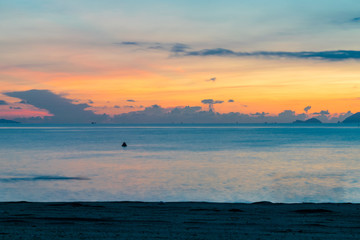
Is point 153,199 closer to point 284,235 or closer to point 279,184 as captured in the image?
point 279,184

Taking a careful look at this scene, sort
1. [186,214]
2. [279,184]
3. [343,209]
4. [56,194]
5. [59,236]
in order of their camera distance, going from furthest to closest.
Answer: [279,184], [56,194], [343,209], [186,214], [59,236]

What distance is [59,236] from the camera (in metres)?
11.3

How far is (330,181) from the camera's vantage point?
36031mm

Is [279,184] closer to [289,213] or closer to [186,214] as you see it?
[289,213]

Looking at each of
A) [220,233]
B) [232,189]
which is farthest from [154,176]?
[220,233]

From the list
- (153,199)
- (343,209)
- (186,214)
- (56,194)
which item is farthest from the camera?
(56,194)

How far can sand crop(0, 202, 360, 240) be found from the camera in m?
11.7

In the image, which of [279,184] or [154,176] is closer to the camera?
[279,184]

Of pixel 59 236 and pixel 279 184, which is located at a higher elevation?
pixel 59 236

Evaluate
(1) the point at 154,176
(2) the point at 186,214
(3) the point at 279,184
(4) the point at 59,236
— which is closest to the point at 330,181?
(3) the point at 279,184

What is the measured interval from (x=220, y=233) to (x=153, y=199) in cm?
1636

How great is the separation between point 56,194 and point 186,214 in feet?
56.7

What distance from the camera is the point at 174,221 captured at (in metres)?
14.2

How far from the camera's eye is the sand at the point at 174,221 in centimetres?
1174
